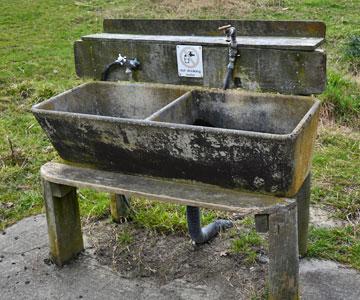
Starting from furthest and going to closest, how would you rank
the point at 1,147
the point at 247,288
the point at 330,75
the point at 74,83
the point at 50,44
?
the point at 50,44, the point at 74,83, the point at 330,75, the point at 1,147, the point at 247,288

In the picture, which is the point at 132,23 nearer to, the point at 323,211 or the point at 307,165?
the point at 307,165

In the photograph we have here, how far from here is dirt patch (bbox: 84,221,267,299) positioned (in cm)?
338

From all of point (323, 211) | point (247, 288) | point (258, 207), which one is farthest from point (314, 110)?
point (323, 211)

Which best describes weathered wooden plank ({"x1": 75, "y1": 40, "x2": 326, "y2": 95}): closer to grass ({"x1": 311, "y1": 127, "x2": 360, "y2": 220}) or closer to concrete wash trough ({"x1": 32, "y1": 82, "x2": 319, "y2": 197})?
concrete wash trough ({"x1": 32, "y1": 82, "x2": 319, "y2": 197})

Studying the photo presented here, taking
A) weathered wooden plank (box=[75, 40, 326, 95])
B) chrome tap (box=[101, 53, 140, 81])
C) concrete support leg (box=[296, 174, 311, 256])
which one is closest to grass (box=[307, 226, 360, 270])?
concrete support leg (box=[296, 174, 311, 256])

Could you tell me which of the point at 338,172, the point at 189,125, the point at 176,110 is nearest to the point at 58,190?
the point at 176,110

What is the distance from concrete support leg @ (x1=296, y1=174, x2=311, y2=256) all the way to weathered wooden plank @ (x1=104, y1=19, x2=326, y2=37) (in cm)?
83

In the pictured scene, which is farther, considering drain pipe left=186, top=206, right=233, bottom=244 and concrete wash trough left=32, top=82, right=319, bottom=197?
drain pipe left=186, top=206, right=233, bottom=244

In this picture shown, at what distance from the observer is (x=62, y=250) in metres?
3.55

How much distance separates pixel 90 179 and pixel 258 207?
3.18 feet

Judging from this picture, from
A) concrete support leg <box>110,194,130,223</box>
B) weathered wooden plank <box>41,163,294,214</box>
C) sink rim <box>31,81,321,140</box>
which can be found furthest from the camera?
concrete support leg <box>110,194,130,223</box>

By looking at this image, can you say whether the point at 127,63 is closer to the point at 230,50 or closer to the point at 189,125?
the point at 230,50

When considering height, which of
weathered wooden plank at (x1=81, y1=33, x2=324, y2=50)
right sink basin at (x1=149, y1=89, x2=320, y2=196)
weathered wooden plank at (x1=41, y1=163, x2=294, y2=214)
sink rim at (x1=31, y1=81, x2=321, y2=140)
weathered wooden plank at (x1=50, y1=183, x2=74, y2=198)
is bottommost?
weathered wooden plank at (x1=50, y1=183, x2=74, y2=198)

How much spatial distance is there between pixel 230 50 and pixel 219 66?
0.53ft
